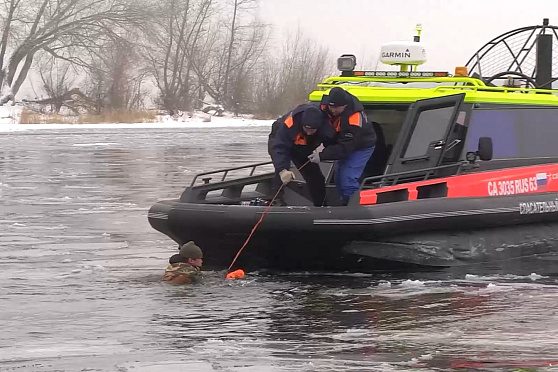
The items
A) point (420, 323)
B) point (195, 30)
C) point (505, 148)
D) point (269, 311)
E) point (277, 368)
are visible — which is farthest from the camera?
point (195, 30)

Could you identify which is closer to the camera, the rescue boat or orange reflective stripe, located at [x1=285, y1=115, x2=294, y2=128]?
the rescue boat

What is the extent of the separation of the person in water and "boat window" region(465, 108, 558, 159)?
90.7 inches

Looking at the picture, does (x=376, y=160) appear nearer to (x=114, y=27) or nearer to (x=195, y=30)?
(x=114, y=27)

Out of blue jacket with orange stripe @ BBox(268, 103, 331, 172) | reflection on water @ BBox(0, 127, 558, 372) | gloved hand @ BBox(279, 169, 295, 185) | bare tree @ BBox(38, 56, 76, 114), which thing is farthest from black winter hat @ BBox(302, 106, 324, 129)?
bare tree @ BBox(38, 56, 76, 114)

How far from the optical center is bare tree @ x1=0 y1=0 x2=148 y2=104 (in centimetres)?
5262

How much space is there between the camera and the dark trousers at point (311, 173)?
8.72 m

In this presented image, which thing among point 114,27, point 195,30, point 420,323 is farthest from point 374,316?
point 195,30

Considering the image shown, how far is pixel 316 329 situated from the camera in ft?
21.0

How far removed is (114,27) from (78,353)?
48397mm

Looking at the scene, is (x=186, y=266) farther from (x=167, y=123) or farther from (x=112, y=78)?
(x=112, y=78)

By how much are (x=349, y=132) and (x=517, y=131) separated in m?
1.53

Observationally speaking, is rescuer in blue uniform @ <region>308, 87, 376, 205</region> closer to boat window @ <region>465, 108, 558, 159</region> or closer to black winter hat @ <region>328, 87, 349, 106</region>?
black winter hat @ <region>328, 87, 349, 106</region>

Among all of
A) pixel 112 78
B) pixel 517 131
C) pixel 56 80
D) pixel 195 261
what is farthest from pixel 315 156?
pixel 56 80

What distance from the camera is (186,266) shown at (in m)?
8.01
